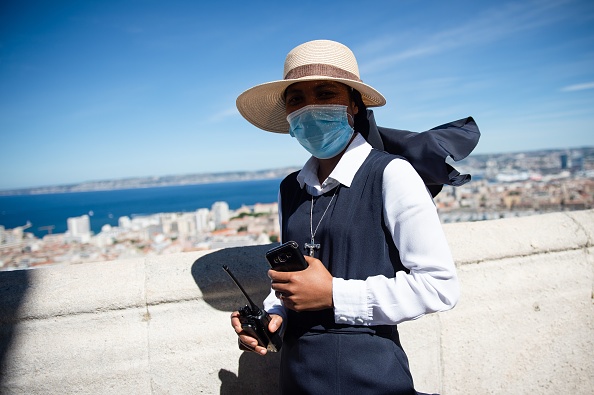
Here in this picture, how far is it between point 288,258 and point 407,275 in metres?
0.34

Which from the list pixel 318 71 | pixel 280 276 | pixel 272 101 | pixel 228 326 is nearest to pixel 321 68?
pixel 318 71

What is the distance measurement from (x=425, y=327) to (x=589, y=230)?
4.01 feet

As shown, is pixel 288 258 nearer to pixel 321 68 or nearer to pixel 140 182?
pixel 321 68

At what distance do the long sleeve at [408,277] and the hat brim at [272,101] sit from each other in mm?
385

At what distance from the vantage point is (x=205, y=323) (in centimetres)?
167

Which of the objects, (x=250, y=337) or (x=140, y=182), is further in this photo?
(x=140, y=182)

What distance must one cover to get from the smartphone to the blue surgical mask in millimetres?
395

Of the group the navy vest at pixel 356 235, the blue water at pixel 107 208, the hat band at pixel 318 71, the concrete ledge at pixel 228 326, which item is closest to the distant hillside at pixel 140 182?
the blue water at pixel 107 208

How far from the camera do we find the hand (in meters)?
1.07

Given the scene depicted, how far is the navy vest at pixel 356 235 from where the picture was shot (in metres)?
1.12

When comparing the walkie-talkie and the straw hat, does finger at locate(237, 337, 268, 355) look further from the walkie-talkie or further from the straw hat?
the straw hat

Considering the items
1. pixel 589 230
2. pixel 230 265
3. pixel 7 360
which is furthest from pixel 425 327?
pixel 7 360

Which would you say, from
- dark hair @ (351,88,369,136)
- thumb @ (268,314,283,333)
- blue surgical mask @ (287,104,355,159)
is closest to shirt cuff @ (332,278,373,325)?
thumb @ (268,314,283,333)

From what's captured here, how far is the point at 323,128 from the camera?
127cm
